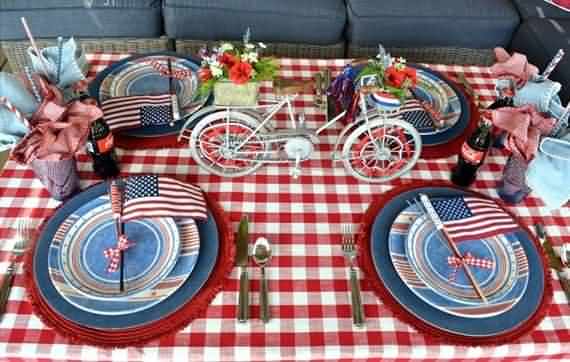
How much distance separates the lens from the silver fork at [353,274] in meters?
1.02

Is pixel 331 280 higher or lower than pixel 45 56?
lower

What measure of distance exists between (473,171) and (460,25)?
46.4 inches

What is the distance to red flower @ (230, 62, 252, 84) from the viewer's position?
3.72 ft

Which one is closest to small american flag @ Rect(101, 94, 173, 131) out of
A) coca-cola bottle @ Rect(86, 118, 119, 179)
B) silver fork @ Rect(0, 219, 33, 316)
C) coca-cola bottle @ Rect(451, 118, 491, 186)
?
coca-cola bottle @ Rect(86, 118, 119, 179)


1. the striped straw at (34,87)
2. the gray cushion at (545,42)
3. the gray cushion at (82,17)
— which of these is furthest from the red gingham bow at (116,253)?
the gray cushion at (545,42)

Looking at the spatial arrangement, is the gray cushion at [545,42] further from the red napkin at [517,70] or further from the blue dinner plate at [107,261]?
the blue dinner plate at [107,261]

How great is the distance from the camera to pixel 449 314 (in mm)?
1012

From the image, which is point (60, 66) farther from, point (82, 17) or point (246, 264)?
point (82, 17)

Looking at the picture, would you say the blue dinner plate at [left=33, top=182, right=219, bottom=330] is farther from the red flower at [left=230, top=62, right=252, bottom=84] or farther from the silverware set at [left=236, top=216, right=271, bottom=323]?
the red flower at [left=230, top=62, right=252, bottom=84]

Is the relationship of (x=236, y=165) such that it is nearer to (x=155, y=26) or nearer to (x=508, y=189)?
(x=508, y=189)

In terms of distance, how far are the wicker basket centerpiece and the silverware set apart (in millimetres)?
303

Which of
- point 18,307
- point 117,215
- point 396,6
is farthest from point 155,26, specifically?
point 18,307

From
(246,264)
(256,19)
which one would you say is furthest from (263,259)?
(256,19)

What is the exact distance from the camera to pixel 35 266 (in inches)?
40.4
